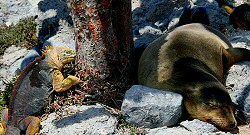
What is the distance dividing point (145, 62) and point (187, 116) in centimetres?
123

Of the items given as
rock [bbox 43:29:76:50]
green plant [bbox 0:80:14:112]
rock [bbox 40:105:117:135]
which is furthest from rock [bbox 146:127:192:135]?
green plant [bbox 0:80:14:112]

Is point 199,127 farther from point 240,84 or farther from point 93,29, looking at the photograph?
point 93,29

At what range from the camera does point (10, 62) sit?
9.73 meters

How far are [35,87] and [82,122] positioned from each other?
1162 mm

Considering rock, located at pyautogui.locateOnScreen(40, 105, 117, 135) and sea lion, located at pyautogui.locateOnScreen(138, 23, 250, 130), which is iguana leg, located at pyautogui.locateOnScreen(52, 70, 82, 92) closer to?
rock, located at pyautogui.locateOnScreen(40, 105, 117, 135)

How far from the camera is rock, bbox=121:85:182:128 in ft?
21.1

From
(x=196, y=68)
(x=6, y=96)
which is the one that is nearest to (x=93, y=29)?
(x=196, y=68)

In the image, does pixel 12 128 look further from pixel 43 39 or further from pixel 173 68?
pixel 43 39

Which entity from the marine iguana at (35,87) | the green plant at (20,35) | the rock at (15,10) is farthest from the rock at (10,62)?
the marine iguana at (35,87)

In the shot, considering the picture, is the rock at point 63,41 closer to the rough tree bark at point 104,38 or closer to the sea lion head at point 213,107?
the rough tree bark at point 104,38

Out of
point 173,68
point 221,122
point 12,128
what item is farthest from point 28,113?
point 221,122

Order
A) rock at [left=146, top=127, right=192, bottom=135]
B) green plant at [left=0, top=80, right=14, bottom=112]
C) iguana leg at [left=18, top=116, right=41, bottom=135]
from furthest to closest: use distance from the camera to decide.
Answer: green plant at [left=0, top=80, right=14, bottom=112] < iguana leg at [left=18, top=116, right=41, bottom=135] < rock at [left=146, top=127, right=192, bottom=135]

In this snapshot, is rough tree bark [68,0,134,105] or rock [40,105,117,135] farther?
rough tree bark [68,0,134,105]

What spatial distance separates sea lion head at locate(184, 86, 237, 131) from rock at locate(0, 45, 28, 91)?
403cm
